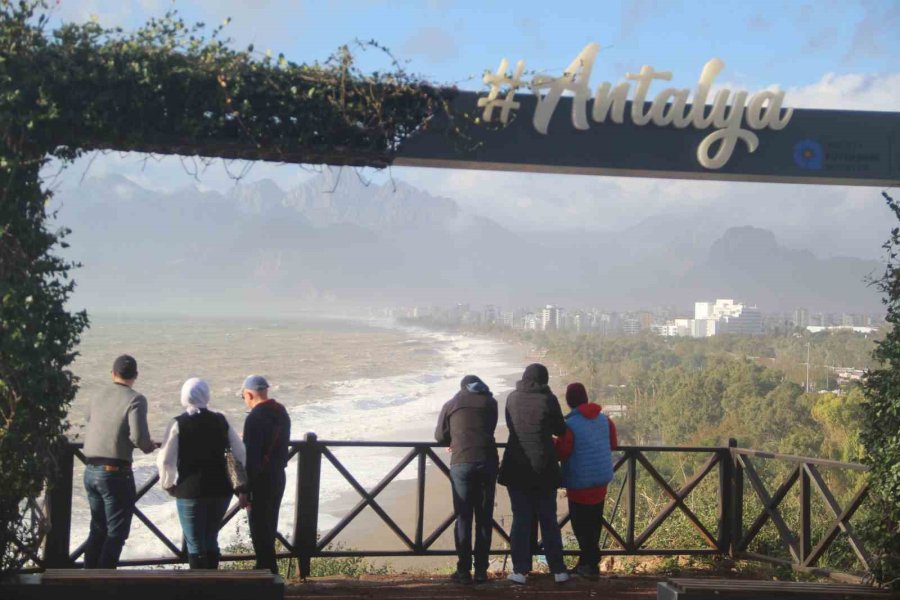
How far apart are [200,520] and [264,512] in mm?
563

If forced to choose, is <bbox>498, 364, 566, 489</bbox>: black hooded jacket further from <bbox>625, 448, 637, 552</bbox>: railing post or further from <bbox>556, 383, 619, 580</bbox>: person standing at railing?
<bbox>625, 448, 637, 552</bbox>: railing post

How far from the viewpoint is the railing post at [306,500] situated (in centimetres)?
742

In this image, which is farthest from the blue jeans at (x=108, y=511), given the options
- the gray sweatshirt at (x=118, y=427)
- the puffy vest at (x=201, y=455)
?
the puffy vest at (x=201, y=455)

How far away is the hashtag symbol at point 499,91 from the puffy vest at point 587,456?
2420 mm

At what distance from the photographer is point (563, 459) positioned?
7.28 m

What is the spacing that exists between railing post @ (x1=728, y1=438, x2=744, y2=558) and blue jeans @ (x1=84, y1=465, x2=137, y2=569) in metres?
5.16

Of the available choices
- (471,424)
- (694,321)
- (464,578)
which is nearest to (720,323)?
(694,321)

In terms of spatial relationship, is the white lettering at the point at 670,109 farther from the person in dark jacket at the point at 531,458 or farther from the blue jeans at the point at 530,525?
the blue jeans at the point at 530,525

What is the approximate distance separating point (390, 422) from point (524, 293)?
154 metres

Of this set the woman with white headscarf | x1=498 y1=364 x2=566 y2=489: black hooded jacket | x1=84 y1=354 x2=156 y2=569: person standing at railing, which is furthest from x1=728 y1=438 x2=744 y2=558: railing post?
x1=84 y1=354 x2=156 y2=569: person standing at railing

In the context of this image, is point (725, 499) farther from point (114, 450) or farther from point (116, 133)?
point (116, 133)

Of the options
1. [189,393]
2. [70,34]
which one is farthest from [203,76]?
[189,393]

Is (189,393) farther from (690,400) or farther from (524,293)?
(524,293)

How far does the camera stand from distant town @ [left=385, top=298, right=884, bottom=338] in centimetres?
8688
